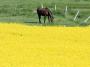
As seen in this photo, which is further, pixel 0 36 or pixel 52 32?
pixel 52 32

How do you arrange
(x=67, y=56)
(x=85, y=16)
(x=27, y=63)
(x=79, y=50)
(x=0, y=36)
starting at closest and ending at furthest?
(x=27, y=63) → (x=67, y=56) → (x=79, y=50) → (x=0, y=36) → (x=85, y=16)

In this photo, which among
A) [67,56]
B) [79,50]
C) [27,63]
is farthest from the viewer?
[79,50]

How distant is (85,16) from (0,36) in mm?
21891

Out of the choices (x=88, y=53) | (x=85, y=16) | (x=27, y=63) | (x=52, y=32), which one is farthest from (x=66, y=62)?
(x=85, y=16)

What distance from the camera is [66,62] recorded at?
49.7 feet

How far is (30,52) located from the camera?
55.3 ft

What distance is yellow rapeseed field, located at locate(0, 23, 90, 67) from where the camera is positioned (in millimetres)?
14961

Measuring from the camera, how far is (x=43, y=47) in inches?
720

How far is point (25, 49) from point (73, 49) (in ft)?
6.73

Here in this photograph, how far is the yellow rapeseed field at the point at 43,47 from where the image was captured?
15.0m

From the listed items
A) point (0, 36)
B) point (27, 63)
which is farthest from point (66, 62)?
point (0, 36)

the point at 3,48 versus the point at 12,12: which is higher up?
the point at 3,48

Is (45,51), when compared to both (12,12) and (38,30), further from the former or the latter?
(12,12)

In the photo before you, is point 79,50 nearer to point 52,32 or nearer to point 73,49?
point 73,49
